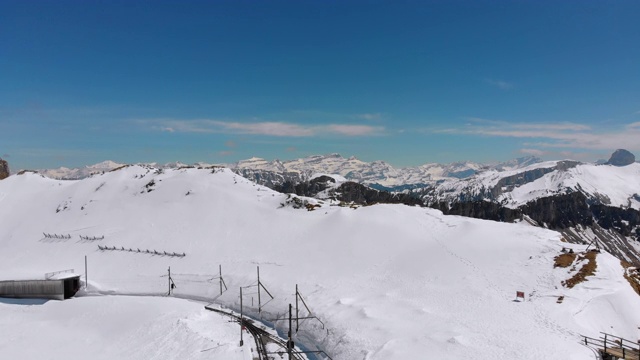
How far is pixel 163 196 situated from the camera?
106 m

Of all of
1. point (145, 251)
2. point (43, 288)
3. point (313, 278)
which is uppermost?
point (313, 278)

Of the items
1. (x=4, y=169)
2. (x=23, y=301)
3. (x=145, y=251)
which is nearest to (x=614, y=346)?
(x=145, y=251)

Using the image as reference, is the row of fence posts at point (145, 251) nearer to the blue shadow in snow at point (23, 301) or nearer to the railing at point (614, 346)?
the blue shadow in snow at point (23, 301)

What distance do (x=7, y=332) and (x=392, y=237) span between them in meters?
63.2

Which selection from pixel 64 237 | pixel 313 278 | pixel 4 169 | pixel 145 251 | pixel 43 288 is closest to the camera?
pixel 313 278

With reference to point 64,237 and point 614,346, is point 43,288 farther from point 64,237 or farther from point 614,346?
point 614,346

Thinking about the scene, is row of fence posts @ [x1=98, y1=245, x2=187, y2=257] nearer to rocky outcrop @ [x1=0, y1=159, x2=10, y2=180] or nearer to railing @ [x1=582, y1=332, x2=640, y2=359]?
railing @ [x1=582, y1=332, x2=640, y2=359]

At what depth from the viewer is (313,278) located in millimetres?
62094

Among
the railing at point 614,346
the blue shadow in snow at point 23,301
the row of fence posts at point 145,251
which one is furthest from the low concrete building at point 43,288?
the railing at point 614,346

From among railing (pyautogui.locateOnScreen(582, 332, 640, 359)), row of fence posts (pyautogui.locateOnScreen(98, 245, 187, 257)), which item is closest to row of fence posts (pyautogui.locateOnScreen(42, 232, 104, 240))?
row of fence posts (pyautogui.locateOnScreen(98, 245, 187, 257))

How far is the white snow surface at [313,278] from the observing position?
137 feet

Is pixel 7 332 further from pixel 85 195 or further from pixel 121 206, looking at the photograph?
pixel 85 195

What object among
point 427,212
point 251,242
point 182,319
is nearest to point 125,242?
point 251,242

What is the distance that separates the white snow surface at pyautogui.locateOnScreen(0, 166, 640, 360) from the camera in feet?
137
